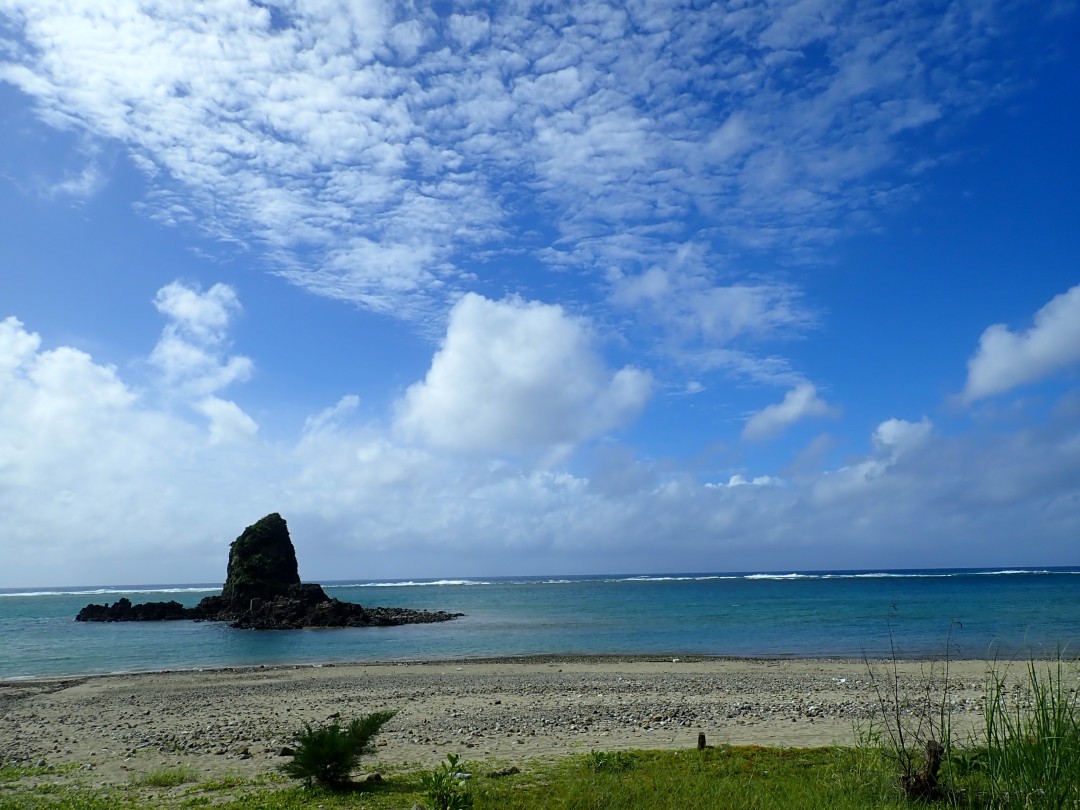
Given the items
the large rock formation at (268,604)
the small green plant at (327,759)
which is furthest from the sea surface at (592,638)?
the small green plant at (327,759)

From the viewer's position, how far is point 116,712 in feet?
81.4

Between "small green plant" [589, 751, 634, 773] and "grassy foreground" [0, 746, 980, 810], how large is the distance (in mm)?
20

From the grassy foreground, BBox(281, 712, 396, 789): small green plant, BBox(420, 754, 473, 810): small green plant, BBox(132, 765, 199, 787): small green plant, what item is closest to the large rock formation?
BBox(132, 765, 199, 787): small green plant

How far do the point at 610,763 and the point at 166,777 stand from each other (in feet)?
26.6

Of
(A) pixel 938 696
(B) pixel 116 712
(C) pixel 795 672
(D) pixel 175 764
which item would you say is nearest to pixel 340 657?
(B) pixel 116 712

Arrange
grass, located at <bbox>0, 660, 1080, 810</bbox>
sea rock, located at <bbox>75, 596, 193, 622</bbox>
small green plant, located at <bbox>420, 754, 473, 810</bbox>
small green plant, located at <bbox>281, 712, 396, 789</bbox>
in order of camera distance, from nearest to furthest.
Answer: grass, located at <bbox>0, 660, 1080, 810</bbox>, small green plant, located at <bbox>420, 754, 473, 810</bbox>, small green plant, located at <bbox>281, 712, 396, 789</bbox>, sea rock, located at <bbox>75, 596, 193, 622</bbox>

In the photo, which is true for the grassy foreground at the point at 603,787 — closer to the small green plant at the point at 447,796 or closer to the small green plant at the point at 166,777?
the small green plant at the point at 166,777

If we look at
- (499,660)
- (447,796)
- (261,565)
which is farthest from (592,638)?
(261,565)

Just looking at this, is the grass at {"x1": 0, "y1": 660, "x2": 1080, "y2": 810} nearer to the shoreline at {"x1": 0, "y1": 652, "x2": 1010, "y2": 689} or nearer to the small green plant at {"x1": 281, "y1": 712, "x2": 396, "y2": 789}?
the small green plant at {"x1": 281, "y1": 712, "x2": 396, "y2": 789}

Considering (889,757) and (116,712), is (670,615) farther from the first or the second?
(889,757)

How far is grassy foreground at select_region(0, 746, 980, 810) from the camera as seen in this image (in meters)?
10.5

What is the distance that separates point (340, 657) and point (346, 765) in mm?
34771

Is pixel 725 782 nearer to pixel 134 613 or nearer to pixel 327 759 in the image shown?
pixel 327 759

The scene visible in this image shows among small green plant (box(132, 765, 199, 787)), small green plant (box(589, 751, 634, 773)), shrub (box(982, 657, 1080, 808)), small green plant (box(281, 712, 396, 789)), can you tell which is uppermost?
shrub (box(982, 657, 1080, 808))
